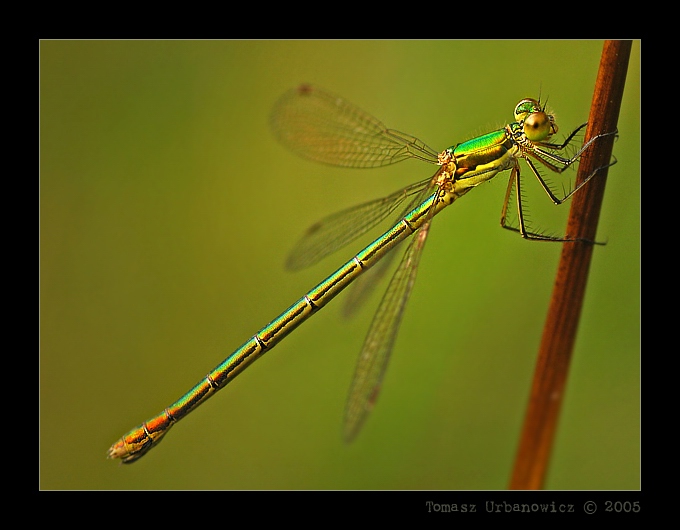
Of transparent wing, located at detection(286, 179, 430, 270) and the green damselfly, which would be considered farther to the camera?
transparent wing, located at detection(286, 179, 430, 270)

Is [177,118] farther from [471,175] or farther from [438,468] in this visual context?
[438,468]

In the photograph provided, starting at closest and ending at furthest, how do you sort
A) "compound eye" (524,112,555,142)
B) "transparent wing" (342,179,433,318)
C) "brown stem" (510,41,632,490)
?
"brown stem" (510,41,632,490) → "compound eye" (524,112,555,142) → "transparent wing" (342,179,433,318)

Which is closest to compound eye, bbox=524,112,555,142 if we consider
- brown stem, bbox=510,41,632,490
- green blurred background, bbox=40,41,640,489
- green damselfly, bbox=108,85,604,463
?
green damselfly, bbox=108,85,604,463

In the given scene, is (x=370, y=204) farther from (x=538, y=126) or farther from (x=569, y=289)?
(x=569, y=289)

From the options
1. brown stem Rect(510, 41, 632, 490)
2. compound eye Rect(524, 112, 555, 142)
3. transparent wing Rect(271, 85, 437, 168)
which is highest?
Answer: transparent wing Rect(271, 85, 437, 168)

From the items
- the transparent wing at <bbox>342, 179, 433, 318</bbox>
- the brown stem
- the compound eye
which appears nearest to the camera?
the brown stem

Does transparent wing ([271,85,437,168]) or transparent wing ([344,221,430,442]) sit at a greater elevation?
transparent wing ([271,85,437,168])

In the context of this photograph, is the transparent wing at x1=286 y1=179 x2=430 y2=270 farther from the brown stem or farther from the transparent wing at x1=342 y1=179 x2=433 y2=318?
the brown stem

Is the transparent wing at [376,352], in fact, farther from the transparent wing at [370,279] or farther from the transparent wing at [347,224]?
the transparent wing at [347,224]

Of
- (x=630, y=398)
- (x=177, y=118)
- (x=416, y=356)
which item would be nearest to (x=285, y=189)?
(x=177, y=118)
